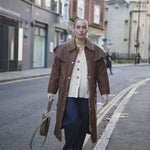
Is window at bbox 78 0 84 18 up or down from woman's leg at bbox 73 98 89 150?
up

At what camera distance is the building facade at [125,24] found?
174 ft

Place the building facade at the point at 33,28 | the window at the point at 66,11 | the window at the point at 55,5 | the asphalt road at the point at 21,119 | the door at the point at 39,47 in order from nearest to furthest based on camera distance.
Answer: the asphalt road at the point at 21,119 → the building facade at the point at 33,28 → the door at the point at 39,47 → the window at the point at 55,5 → the window at the point at 66,11

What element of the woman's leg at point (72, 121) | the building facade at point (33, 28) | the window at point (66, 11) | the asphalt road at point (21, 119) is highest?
the window at point (66, 11)

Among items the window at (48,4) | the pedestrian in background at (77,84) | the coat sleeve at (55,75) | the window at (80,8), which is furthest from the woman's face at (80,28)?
the window at (80,8)

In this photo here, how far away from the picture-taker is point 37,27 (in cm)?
2512

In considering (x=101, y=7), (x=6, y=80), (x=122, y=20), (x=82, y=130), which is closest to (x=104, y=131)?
(x=82, y=130)

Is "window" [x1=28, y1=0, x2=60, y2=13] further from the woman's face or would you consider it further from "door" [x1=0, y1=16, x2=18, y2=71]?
the woman's face

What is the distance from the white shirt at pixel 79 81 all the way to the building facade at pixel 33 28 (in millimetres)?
16268

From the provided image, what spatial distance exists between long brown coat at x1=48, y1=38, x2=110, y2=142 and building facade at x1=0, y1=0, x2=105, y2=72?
16128 millimetres

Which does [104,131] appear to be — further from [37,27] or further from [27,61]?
[37,27]

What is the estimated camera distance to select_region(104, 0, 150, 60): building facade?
174 feet

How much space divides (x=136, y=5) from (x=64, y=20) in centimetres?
2829

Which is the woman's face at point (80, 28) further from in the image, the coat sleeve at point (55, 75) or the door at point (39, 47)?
the door at point (39, 47)

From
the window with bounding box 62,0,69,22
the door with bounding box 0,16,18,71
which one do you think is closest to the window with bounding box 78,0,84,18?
the window with bounding box 62,0,69,22
